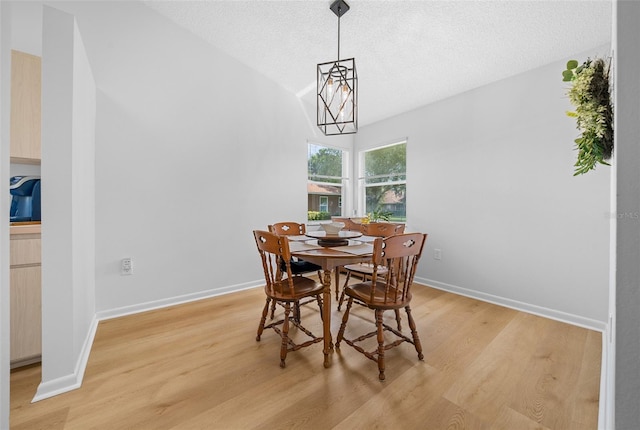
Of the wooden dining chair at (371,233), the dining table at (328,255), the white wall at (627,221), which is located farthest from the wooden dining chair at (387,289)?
the white wall at (627,221)

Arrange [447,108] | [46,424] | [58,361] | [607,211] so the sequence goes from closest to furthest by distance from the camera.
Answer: [46,424] < [58,361] < [607,211] < [447,108]

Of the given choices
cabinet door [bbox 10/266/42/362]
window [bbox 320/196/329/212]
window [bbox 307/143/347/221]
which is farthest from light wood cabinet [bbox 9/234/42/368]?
window [bbox 320/196/329/212]

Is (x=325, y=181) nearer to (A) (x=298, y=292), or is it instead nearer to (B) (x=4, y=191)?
(A) (x=298, y=292)

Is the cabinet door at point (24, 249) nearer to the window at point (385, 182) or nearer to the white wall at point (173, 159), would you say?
the white wall at point (173, 159)

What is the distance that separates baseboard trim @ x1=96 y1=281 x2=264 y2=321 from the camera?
2305mm

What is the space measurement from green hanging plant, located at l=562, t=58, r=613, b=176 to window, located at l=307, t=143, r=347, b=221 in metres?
3.15

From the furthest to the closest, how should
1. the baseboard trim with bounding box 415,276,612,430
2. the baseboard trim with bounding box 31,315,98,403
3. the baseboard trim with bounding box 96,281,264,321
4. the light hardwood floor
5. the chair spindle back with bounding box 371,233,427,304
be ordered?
the baseboard trim with bounding box 96,281,264,321
the baseboard trim with bounding box 415,276,612,430
the chair spindle back with bounding box 371,233,427,304
the baseboard trim with bounding box 31,315,98,403
the light hardwood floor

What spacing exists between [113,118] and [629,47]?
3.18 m

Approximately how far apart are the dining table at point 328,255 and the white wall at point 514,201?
1767mm

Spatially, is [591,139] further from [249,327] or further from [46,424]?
[46,424]

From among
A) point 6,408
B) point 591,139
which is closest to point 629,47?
point 591,139

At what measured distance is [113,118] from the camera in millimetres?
2314

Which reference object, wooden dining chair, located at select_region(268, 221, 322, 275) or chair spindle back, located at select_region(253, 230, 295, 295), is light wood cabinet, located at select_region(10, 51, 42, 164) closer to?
chair spindle back, located at select_region(253, 230, 295, 295)

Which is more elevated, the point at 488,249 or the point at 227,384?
the point at 488,249
